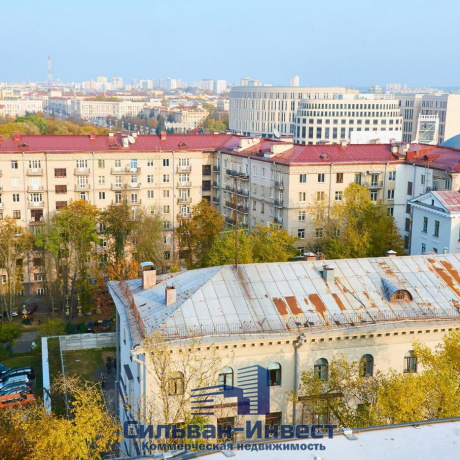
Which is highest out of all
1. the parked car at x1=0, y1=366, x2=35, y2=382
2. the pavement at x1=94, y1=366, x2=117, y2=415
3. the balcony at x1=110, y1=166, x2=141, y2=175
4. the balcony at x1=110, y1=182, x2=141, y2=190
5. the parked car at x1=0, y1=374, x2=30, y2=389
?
the balcony at x1=110, y1=166, x2=141, y2=175

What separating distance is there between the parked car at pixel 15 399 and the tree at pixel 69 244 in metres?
21.0

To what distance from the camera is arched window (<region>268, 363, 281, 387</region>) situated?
31.8 metres

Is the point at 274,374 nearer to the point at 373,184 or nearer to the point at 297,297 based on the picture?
the point at 297,297

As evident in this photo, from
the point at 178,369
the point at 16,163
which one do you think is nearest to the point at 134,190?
the point at 16,163

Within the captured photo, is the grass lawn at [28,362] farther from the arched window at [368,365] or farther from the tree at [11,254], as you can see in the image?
the arched window at [368,365]

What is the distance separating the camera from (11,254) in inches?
2697

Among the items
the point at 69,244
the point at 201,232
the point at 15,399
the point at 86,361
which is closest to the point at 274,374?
the point at 86,361

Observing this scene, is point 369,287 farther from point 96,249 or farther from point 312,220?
point 96,249

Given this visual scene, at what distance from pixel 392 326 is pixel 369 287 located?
3357mm

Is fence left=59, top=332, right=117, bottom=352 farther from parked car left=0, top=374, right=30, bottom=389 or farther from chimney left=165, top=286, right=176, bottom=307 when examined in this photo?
chimney left=165, top=286, right=176, bottom=307

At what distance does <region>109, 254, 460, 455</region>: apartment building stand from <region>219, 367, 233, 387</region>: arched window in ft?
0.16

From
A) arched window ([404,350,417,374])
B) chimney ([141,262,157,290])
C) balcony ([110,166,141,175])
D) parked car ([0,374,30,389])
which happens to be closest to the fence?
parked car ([0,374,30,389])

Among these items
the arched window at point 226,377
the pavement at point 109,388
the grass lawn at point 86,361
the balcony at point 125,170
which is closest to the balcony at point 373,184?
the balcony at point 125,170

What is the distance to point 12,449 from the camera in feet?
85.3
